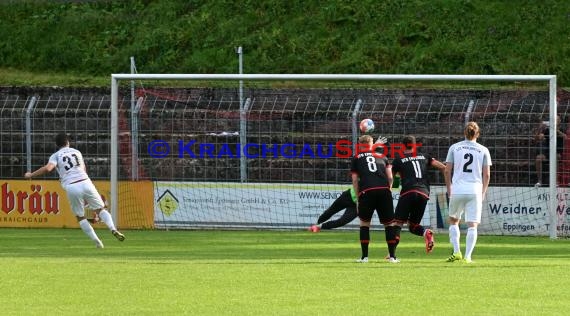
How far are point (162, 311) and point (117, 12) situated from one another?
1159 inches

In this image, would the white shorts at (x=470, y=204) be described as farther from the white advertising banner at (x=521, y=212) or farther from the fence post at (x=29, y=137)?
the fence post at (x=29, y=137)

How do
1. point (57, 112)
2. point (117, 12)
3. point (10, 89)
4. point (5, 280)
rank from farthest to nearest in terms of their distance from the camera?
point (117, 12)
point (10, 89)
point (57, 112)
point (5, 280)

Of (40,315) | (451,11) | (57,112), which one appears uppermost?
(451,11)

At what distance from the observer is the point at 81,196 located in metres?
22.1

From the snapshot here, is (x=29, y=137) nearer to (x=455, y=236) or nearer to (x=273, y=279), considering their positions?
(x=455, y=236)

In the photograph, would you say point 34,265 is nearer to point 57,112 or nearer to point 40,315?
point 40,315

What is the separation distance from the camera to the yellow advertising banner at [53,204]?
27.8m

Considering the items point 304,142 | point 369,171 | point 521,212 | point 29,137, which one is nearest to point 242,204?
point 304,142

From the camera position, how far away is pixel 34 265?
56.4 ft

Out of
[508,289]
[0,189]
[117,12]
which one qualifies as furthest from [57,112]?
[508,289]

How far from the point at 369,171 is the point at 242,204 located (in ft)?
31.9

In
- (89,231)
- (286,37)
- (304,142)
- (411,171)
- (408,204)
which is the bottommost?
(89,231)

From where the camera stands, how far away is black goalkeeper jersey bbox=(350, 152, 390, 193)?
18.0 metres

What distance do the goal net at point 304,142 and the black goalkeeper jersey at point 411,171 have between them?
18.7 feet
